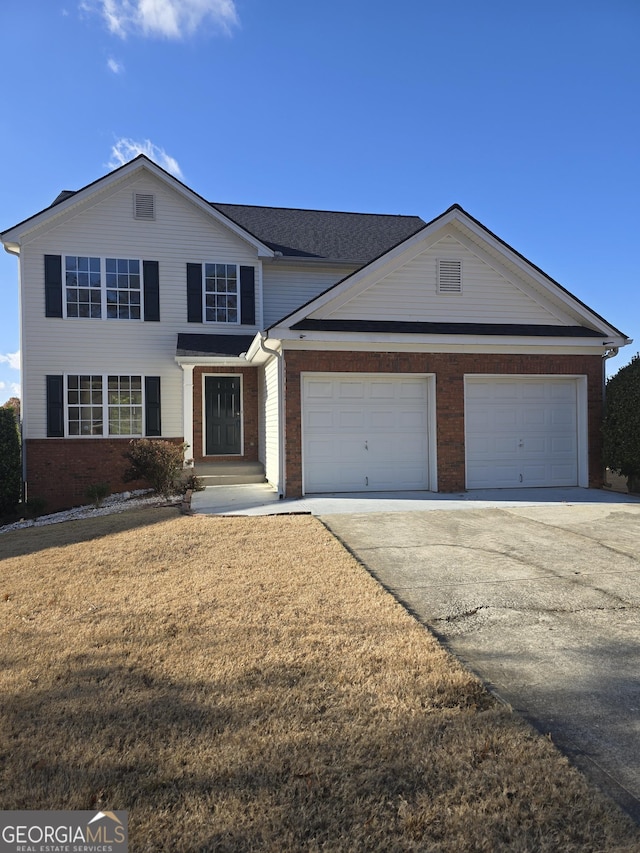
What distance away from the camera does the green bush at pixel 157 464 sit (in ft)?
40.7

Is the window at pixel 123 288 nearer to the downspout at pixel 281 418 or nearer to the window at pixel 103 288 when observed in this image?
the window at pixel 103 288

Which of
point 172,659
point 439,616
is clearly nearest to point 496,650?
point 439,616

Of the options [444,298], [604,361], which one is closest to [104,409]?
[444,298]

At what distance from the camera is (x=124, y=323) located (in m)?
15.3

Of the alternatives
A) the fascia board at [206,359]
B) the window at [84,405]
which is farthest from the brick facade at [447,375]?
the window at [84,405]

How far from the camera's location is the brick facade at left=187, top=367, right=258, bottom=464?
15578 millimetres

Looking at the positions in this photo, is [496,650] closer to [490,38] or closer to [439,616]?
[439,616]

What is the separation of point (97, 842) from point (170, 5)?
12006mm

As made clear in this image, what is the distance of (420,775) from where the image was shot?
8.57 ft

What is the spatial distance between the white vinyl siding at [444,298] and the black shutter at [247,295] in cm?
492

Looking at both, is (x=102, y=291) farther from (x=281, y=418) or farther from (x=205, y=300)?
(x=281, y=418)

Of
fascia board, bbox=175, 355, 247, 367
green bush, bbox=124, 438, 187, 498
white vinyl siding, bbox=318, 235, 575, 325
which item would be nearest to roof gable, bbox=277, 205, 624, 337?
white vinyl siding, bbox=318, 235, 575, 325

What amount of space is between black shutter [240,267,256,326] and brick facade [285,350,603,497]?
205 inches

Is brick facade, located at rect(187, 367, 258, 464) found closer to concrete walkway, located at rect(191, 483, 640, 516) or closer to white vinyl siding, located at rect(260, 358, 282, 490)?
white vinyl siding, located at rect(260, 358, 282, 490)
